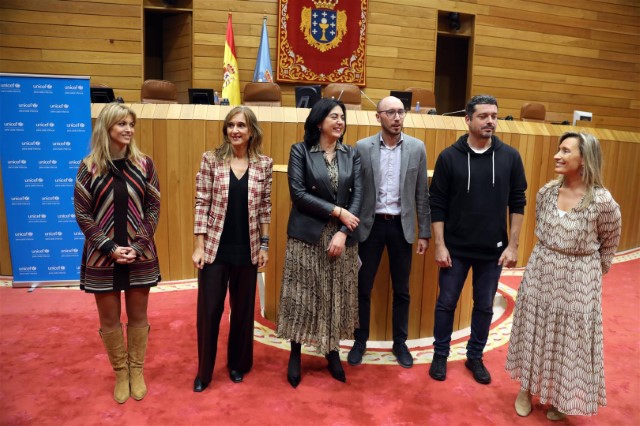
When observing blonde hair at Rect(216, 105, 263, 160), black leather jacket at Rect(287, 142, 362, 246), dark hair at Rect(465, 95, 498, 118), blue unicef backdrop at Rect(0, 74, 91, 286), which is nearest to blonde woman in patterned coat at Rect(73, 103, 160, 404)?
blonde hair at Rect(216, 105, 263, 160)

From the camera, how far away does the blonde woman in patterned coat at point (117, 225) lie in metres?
2.10

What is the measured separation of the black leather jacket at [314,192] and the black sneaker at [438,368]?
2.66 feet

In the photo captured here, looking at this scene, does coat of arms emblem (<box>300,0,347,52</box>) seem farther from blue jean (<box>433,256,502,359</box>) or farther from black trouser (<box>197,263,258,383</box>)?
black trouser (<box>197,263,258,383</box>)

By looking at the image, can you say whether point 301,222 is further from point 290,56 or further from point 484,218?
point 290,56

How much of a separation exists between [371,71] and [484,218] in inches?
195

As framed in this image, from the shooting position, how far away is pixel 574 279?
2.05 m

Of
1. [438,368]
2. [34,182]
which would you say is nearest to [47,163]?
[34,182]

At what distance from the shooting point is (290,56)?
6.62 metres

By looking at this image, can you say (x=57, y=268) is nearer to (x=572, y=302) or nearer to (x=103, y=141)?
(x=103, y=141)

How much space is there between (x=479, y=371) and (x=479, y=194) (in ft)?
2.95

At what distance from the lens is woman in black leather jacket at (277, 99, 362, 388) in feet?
7.69

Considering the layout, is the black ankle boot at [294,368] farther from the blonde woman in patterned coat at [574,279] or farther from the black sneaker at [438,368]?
the blonde woman in patterned coat at [574,279]

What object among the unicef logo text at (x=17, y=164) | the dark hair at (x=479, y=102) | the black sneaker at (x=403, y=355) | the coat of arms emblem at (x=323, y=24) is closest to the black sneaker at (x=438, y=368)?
the black sneaker at (x=403, y=355)

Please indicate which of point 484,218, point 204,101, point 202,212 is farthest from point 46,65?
point 484,218
